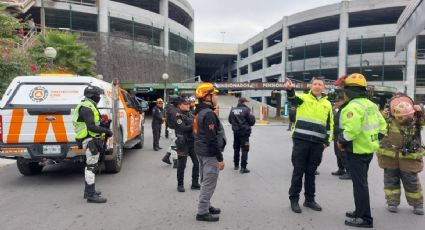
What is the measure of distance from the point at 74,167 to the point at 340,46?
41814 millimetres

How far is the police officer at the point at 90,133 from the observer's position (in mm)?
5512

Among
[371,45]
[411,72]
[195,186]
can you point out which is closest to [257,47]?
[371,45]

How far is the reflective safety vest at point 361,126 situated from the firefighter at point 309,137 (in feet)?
2.04

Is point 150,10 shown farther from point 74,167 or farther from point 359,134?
point 359,134

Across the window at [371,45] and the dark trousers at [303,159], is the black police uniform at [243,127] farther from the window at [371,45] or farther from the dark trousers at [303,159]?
the window at [371,45]

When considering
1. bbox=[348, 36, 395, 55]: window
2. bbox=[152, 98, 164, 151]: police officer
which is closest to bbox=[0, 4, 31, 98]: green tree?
bbox=[152, 98, 164, 151]: police officer

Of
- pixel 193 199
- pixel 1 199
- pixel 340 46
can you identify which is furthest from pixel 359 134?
pixel 340 46

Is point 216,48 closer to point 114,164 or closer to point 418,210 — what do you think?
point 114,164

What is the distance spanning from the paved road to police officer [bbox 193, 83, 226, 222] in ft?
0.95

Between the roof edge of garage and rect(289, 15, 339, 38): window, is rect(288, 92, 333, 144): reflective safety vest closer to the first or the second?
rect(289, 15, 339, 38): window

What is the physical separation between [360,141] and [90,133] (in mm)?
4128

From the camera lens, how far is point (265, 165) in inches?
352

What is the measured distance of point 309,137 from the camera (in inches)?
202

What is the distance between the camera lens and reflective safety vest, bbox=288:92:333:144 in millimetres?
5141
